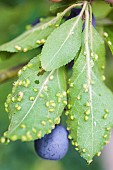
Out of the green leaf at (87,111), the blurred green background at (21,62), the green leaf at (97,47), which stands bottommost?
the blurred green background at (21,62)

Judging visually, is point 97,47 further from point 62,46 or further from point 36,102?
point 36,102

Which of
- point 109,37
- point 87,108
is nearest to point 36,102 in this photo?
point 87,108

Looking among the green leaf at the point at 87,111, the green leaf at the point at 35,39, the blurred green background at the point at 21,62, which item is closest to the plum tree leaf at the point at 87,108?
the green leaf at the point at 87,111

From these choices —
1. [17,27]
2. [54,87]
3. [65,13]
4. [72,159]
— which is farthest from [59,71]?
[72,159]

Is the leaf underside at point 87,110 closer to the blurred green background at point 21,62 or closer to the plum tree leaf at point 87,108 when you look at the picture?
the plum tree leaf at point 87,108

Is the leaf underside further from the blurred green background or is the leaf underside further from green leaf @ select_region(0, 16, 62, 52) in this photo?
the blurred green background
